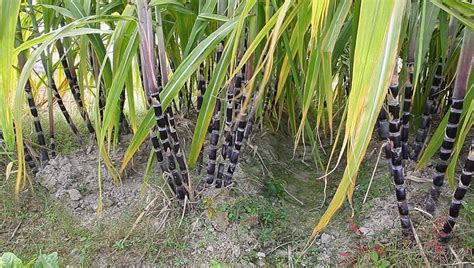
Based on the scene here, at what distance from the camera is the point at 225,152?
996mm

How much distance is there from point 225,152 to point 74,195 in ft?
1.24

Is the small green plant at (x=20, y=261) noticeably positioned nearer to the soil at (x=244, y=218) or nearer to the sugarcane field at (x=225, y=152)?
the sugarcane field at (x=225, y=152)

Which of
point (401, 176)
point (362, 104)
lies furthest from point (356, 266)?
point (362, 104)

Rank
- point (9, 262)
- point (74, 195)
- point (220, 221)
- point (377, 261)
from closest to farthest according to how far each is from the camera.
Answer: point (9, 262) < point (377, 261) < point (220, 221) < point (74, 195)

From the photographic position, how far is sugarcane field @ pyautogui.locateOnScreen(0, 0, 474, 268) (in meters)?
0.74

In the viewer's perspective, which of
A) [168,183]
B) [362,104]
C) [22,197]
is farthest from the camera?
[22,197]

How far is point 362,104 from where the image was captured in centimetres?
43

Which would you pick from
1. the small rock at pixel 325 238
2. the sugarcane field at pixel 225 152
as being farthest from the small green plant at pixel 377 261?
the small rock at pixel 325 238

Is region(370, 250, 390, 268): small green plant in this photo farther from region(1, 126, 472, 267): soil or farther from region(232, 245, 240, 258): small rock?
region(232, 245, 240, 258): small rock

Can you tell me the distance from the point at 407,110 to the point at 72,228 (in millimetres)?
725

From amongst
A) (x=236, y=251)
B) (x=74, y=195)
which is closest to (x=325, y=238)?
(x=236, y=251)

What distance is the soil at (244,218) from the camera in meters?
0.94

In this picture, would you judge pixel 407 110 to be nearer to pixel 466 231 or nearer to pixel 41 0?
pixel 466 231

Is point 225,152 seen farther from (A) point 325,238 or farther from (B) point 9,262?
(B) point 9,262
